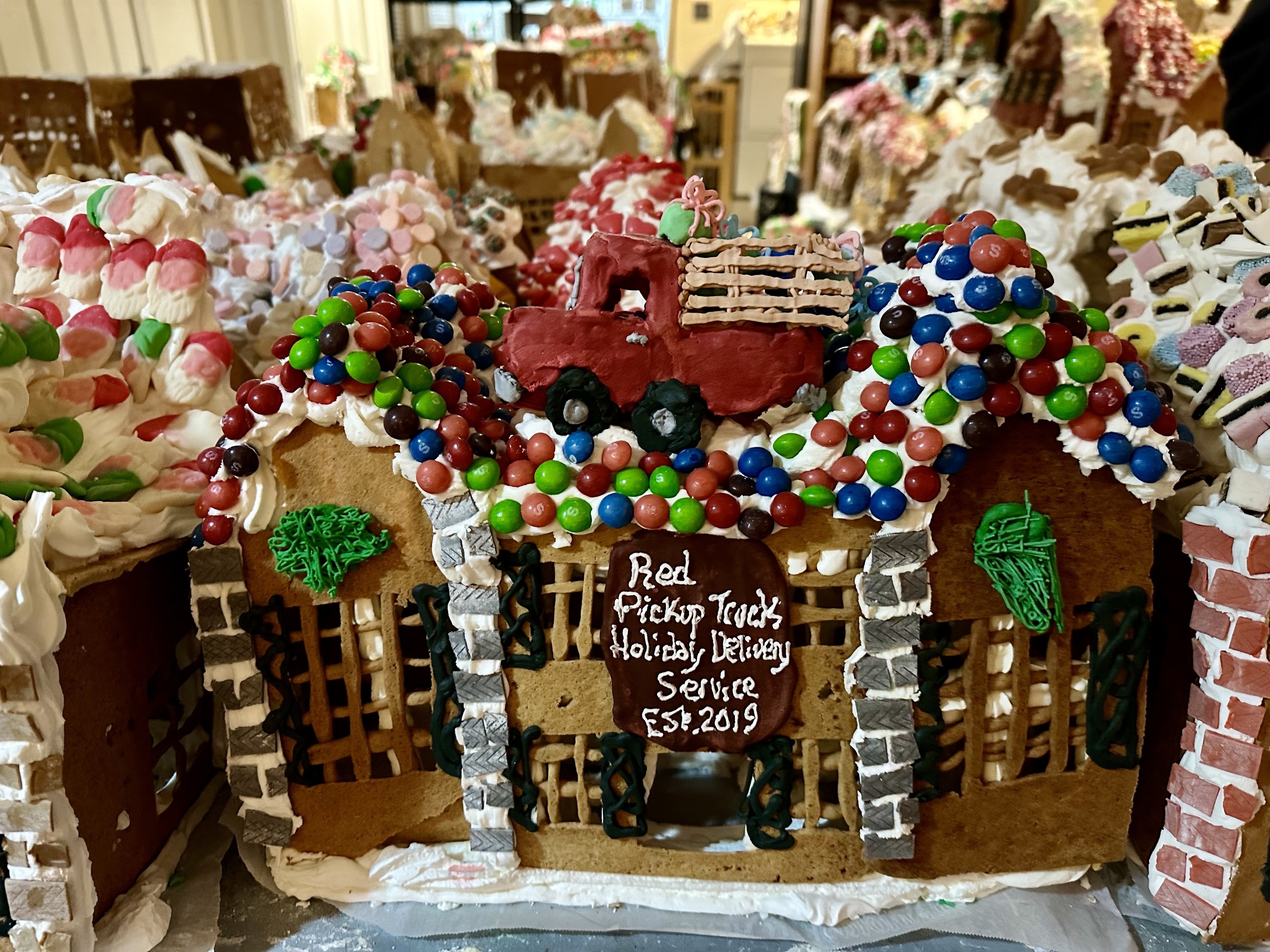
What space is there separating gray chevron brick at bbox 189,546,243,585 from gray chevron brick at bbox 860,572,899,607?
0.80 meters

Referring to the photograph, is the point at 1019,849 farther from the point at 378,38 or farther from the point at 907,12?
the point at 378,38

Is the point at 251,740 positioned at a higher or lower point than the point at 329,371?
lower

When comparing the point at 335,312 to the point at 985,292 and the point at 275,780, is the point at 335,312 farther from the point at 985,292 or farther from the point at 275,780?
the point at 985,292

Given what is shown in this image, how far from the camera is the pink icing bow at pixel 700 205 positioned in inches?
43.3

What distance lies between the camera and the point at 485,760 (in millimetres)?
1184

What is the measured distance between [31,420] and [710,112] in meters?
4.18

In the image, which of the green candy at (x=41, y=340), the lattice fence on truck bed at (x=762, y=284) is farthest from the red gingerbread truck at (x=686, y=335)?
the green candy at (x=41, y=340)

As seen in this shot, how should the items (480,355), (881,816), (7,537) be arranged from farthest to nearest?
1. (480,355)
2. (881,816)
3. (7,537)

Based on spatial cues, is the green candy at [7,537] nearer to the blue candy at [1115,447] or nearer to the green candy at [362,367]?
the green candy at [362,367]

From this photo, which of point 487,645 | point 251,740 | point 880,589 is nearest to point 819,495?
point 880,589

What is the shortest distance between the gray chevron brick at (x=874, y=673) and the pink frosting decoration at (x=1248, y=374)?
565 mm

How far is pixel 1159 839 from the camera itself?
1.21m

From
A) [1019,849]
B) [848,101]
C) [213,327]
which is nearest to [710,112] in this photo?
[848,101]

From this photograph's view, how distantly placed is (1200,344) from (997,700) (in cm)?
57
